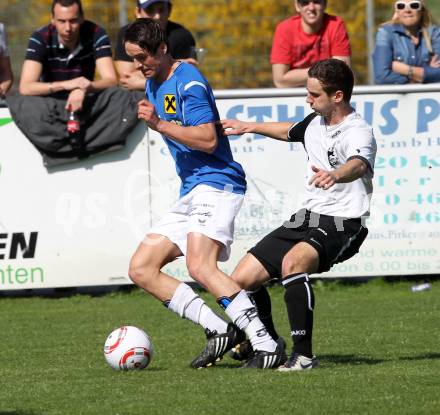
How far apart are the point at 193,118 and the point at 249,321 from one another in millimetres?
1288

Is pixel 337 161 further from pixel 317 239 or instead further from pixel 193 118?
pixel 193 118

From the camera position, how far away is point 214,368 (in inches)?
287

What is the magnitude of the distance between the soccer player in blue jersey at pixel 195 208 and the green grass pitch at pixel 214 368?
0.29m

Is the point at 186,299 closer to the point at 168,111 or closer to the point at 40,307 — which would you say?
the point at 168,111

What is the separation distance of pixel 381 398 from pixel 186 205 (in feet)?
6.58

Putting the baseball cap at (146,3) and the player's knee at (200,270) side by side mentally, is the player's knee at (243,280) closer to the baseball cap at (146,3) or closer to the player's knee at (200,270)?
the player's knee at (200,270)

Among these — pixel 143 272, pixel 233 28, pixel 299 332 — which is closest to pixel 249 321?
pixel 299 332

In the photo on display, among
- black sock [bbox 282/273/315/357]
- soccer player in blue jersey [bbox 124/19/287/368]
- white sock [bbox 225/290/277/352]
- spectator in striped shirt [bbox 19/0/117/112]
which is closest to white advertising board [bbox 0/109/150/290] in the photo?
spectator in striped shirt [bbox 19/0/117/112]

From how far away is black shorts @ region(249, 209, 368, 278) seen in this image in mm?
7027

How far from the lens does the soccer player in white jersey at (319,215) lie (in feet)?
22.8

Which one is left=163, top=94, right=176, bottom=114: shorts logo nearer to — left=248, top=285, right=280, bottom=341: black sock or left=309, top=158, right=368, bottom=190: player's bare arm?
left=309, top=158, right=368, bottom=190: player's bare arm

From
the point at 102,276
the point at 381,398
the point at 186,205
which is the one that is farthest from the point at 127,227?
the point at 381,398

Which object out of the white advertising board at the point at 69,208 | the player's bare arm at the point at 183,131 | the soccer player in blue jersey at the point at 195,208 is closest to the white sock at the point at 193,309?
the soccer player in blue jersey at the point at 195,208

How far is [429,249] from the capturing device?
1112 cm
